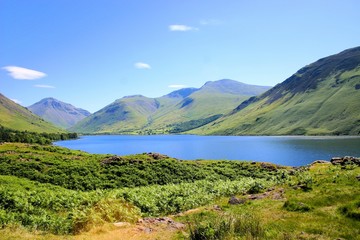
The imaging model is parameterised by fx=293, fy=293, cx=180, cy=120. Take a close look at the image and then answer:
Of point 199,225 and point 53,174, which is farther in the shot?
point 53,174

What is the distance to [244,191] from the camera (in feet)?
127

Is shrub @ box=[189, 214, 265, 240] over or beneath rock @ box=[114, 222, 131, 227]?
over

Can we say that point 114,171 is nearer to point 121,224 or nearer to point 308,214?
point 121,224

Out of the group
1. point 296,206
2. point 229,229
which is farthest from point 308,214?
point 229,229

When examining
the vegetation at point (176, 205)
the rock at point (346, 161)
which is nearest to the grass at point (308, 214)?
the vegetation at point (176, 205)

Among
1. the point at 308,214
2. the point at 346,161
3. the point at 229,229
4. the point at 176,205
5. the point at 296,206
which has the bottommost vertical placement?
the point at 176,205

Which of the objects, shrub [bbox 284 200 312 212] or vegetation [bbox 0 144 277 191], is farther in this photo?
vegetation [bbox 0 144 277 191]

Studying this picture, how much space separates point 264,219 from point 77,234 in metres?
13.5

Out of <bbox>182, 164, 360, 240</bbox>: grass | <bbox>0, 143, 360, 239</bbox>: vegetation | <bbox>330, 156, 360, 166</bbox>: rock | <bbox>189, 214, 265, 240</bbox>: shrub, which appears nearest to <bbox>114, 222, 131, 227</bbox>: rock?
<bbox>0, 143, 360, 239</bbox>: vegetation

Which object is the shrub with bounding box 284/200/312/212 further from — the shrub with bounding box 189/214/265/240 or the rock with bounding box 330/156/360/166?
the rock with bounding box 330/156/360/166

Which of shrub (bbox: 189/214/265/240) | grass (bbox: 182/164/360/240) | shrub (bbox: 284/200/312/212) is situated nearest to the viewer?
shrub (bbox: 189/214/265/240)

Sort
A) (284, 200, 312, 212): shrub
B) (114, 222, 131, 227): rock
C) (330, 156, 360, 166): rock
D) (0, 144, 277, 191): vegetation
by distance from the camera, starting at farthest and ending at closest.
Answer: (0, 144, 277, 191): vegetation
(330, 156, 360, 166): rock
(284, 200, 312, 212): shrub
(114, 222, 131, 227): rock

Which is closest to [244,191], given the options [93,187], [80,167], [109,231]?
[109,231]

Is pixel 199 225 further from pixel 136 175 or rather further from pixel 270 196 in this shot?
pixel 136 175
